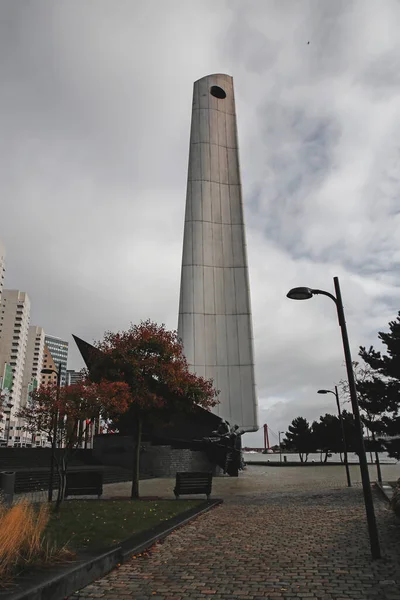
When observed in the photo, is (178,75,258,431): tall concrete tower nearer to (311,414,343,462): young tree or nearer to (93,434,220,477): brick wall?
(93,434,220,477): brick wall

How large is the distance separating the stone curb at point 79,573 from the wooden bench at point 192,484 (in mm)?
6563

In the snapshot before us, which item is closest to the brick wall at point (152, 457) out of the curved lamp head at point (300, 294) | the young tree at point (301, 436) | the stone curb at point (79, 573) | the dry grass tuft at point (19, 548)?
the stone curb at point (79, 573)

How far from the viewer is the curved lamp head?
28.7 feet

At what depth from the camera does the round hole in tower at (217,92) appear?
5116 centimetres

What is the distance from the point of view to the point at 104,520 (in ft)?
34.5

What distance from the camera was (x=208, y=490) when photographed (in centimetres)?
1625

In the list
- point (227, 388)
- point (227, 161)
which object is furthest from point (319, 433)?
point (227, 161)

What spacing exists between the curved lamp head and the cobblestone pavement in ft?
14.8

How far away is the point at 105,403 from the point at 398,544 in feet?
29.4

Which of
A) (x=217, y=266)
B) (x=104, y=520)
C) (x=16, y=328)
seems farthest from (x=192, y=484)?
(x=16, y=328)

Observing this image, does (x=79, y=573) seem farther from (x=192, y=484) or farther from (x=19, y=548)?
(x=192, y=484)

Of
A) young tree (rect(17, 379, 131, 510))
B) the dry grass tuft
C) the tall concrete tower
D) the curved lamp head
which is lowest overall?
the dry grass tuft

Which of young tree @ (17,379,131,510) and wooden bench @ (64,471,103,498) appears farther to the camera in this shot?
wooden bench @ (64,471,103,498)

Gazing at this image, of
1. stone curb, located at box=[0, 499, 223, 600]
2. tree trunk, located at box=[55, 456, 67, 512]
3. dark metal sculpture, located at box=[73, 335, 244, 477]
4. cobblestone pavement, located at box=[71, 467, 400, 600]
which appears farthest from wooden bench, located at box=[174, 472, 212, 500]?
dark metal sculpture, located at box=[73, 335, 244, 477]
